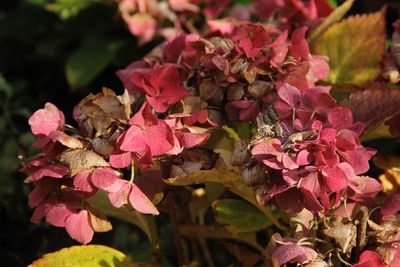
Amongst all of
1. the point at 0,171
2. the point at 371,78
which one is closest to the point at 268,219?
the point at 371,78

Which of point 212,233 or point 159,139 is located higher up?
point 159,139

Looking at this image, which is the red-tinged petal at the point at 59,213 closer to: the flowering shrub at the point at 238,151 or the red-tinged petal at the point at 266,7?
the flowering shrub at the point at 238,151

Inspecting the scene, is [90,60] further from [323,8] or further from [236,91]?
[236,91]

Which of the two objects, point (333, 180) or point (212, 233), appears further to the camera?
point (212, 233)

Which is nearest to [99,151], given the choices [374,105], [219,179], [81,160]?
[81,160]

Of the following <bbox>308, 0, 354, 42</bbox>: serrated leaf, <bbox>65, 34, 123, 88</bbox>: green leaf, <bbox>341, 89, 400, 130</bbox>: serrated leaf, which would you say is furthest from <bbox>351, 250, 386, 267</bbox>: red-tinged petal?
<bbox>65, 34, 123, 88</bbox>: green leaf

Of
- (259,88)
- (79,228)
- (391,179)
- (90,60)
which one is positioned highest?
(259,88)

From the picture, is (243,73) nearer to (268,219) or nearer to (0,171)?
(268,219)
